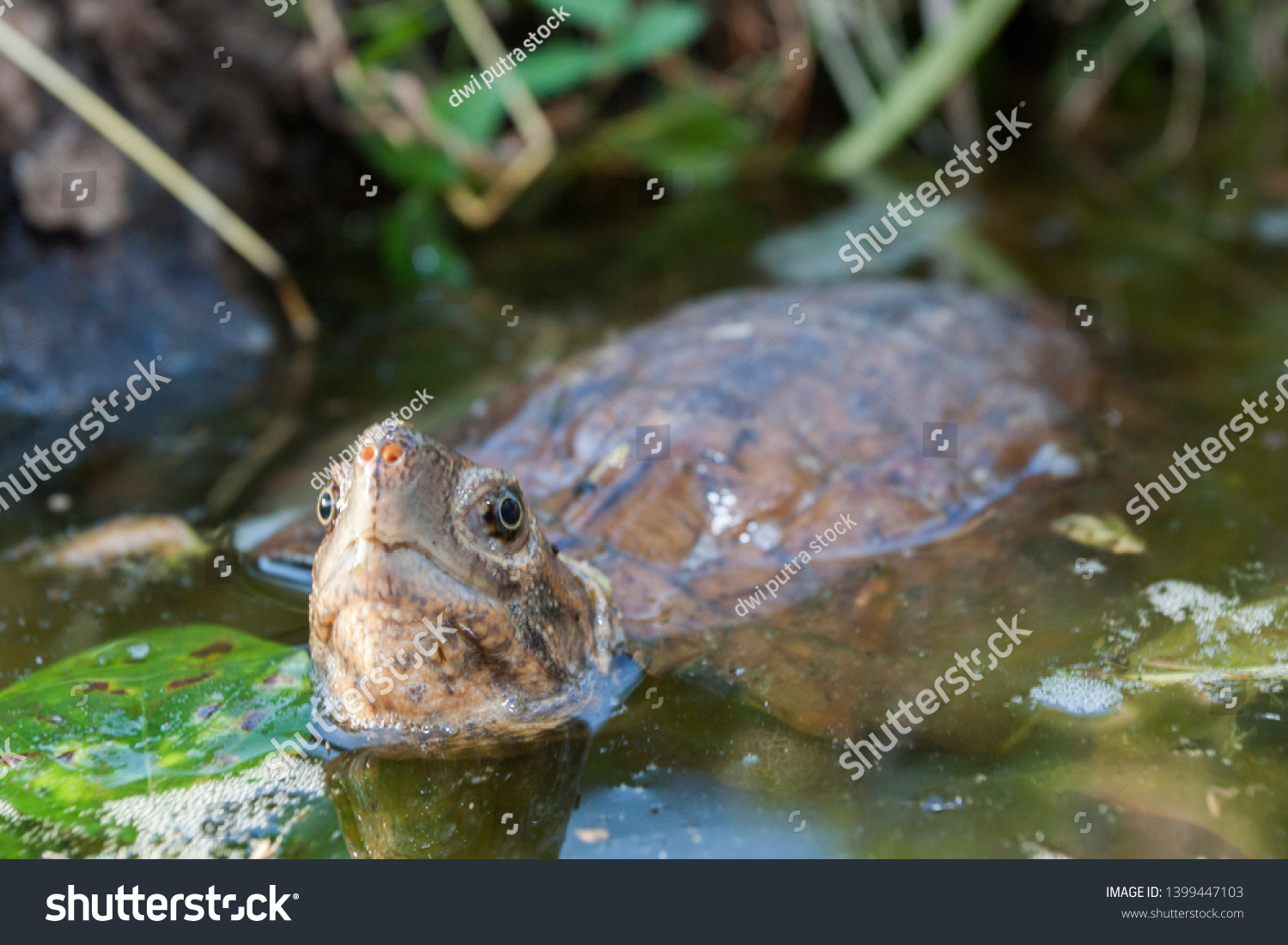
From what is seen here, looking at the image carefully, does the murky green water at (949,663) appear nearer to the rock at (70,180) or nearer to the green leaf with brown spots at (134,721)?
the green leaf with brown spots at (134,721)

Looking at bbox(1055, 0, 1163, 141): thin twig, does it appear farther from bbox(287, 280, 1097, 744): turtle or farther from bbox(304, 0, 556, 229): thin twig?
bbox(287, 280, 1097, 744): turtle

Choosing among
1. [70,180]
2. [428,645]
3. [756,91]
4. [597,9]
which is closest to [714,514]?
[428,645]

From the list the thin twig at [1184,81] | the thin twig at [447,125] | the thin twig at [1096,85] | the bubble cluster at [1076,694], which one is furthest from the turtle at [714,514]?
the thin twig at [1096,85]

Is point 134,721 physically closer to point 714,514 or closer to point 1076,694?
point 714,514

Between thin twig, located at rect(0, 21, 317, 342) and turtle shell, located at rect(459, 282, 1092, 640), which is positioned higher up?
thin twig, located at rect(0, 21, 317, 342)

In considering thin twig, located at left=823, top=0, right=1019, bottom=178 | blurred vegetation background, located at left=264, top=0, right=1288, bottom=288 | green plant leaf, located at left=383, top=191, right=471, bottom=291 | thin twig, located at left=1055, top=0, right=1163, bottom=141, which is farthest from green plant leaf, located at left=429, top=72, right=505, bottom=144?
thin twig, located at left=1055, top=0, right=1163, bottom=141

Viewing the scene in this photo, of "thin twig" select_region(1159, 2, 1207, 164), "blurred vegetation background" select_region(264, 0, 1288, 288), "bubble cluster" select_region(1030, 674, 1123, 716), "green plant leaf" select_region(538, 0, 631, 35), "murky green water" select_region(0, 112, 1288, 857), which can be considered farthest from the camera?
"thin twig" select_region(1159, 2, 1207, 164)
